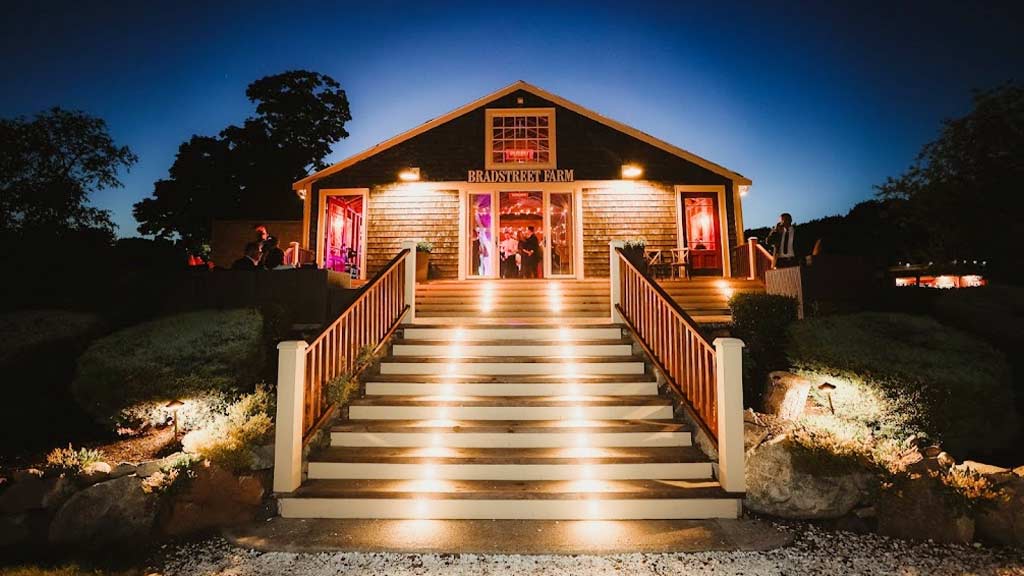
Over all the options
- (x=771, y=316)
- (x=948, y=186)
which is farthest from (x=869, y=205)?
(x=771, y=316)

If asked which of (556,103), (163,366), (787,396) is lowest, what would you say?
(787,396)

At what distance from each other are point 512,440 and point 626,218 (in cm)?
783

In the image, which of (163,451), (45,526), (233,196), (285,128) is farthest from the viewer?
(285,128)

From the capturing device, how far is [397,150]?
11.0 m

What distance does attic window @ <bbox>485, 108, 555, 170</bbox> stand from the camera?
36.1 ft

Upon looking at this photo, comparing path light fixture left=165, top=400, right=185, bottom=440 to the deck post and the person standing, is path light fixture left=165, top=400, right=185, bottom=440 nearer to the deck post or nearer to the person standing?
the deck post

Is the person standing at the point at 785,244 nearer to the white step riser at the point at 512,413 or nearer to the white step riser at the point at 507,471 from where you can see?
the white step riser at the point at 512,413

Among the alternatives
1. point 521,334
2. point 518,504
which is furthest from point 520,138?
point 518,504

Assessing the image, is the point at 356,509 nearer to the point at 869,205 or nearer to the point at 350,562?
the point at 350,562

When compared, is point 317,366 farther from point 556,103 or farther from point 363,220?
point 556,103

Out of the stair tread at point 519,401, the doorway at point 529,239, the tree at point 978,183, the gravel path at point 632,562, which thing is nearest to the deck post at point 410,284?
the stair tread at point 519,401

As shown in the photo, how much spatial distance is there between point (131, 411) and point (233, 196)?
2355 cm

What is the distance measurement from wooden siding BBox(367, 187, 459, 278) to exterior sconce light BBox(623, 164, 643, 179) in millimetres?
4081

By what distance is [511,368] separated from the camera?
17.0ft
